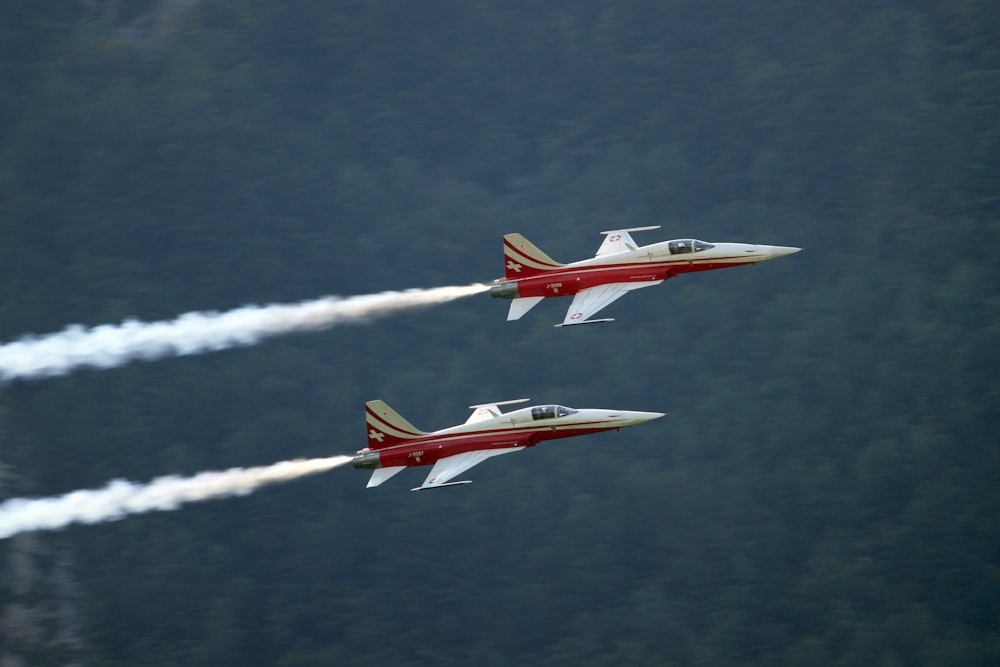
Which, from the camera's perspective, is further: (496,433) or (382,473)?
(382,473)

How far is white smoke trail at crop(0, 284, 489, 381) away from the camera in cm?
6600

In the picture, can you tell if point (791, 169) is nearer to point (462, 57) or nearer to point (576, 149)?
point (576, 149)

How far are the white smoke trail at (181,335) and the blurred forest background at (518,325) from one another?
44434 millimetres

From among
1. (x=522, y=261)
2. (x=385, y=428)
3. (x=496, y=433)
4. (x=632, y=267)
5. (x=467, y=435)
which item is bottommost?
(x=496, y=433)

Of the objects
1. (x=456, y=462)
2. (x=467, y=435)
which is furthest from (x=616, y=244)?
(x=456, y=462)

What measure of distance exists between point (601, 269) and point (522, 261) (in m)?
3.31

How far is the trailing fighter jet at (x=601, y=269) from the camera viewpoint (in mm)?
57344

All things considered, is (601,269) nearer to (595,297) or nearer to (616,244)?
(595,297)

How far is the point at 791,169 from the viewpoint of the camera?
148 meters

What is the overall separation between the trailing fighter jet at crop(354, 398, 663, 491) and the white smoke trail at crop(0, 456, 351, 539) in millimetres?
6998

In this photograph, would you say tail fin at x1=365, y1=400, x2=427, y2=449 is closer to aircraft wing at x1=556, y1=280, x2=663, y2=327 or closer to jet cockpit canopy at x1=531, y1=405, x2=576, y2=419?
jet cockpit canopy at x1=531, y1=405, x2=576, y2=419

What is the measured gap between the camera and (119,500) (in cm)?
6456

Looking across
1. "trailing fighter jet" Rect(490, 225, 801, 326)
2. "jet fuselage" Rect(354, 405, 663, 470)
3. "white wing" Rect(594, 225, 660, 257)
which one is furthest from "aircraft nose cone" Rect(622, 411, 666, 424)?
"white wing" Rect(594, 225, 660, 257)

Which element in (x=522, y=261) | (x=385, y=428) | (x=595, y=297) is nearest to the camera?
(x=385, y=428)
